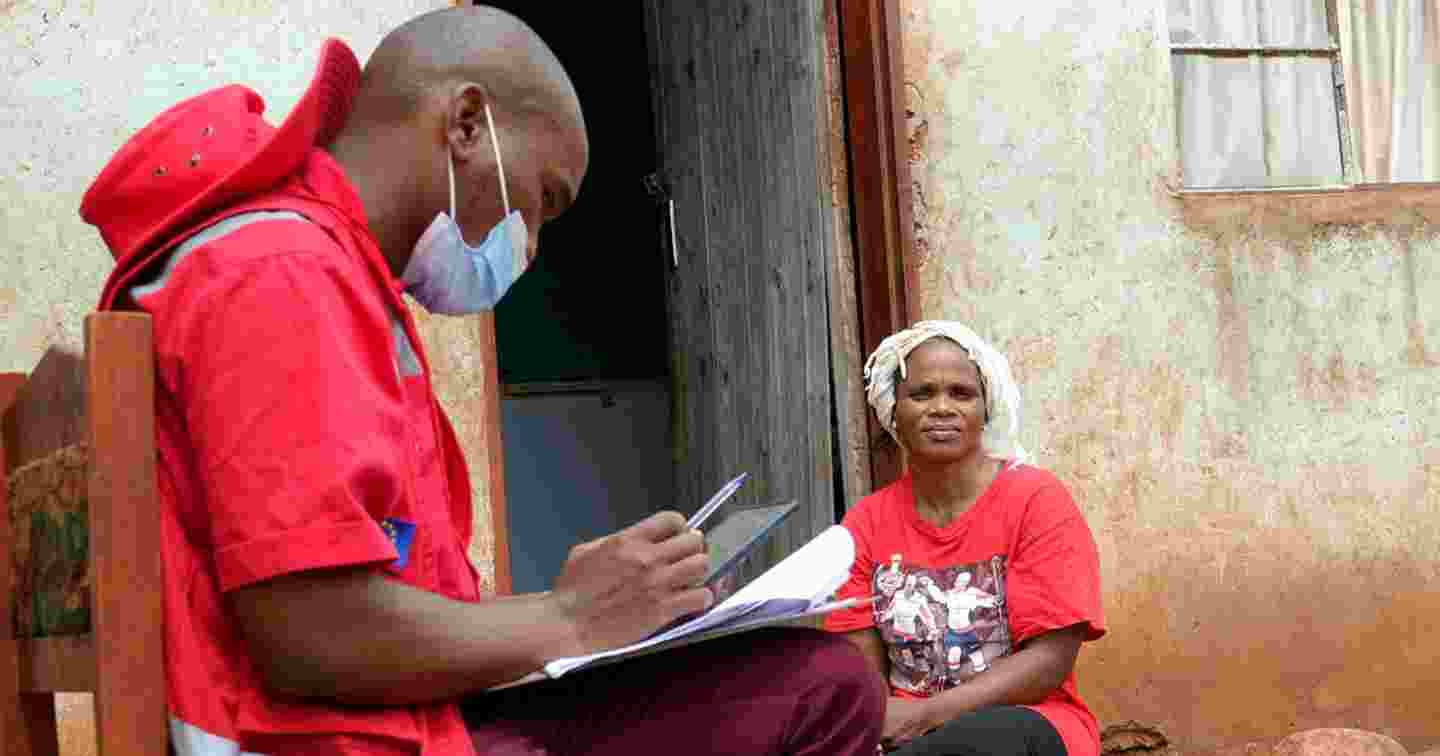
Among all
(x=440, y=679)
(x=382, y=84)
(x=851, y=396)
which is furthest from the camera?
(x=851, y=396)

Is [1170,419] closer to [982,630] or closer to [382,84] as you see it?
[982,630]

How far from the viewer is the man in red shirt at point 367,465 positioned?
1.64m

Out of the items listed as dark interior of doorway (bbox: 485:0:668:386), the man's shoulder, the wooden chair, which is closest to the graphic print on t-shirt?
the man's shoulder

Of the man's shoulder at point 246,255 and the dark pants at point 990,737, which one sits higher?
the man's shoulder at point 246,255

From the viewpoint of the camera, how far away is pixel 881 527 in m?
3.68

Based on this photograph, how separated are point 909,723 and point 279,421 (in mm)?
1887

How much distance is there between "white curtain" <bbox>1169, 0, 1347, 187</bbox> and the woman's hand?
9.17ft

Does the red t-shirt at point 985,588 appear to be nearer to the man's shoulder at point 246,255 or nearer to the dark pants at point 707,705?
the dark pants at point 707,705

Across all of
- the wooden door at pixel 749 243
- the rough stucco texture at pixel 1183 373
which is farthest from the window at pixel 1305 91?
the wooden door at pixel 749 243

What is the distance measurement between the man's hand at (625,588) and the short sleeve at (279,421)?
0.73 ft

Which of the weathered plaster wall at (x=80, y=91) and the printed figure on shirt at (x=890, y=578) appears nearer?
the printed figure on shirt at (x=890, y=578)

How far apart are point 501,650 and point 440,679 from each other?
0.22ft

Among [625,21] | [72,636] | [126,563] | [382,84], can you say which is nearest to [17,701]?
[72,636]

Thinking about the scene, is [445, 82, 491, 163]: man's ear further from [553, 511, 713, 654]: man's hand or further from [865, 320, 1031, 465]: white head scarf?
[865, 320, 1031, 465]: white head scarf
